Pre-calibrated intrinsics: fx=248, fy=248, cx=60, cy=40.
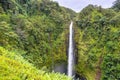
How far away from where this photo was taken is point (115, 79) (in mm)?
26906

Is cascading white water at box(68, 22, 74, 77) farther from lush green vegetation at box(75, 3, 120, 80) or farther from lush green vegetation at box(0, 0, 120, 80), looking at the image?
lush green vegetation at box(75, 3, 120, 80)

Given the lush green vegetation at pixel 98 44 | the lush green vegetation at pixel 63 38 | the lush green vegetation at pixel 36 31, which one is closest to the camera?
the lush green vegetation at pixel 36 31

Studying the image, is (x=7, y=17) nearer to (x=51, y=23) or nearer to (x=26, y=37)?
(x=26, y=37)

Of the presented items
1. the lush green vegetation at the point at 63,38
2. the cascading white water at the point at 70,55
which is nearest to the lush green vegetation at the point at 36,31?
the lush green vegetation at the point at 63,38

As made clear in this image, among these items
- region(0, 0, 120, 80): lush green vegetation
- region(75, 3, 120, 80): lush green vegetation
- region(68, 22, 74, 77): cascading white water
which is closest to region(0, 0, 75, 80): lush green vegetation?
region(0, 0, 120, 80): lush green vegetation

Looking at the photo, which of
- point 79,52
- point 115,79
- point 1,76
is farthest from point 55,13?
point 1,76

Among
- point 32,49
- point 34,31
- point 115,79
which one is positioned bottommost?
point 115,79

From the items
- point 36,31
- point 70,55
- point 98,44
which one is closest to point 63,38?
point 70,55

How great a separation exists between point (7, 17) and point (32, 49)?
4.88 meters

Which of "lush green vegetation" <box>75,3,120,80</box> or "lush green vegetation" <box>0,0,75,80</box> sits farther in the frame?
"lush green vegetation" <box>75,3,120,80</box>

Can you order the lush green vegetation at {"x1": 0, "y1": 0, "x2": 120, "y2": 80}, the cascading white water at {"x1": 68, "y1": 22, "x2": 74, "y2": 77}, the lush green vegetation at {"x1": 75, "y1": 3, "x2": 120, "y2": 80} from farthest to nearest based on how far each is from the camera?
the cascading white water at {"x1": 68, "y1": 22, "x2": 74, "y2": 77} → the lush green vegetation at {"x1": 75, "y1": 3, "x2": 120, "y2": 80} → the lush green vegetation at {"x1": 0, "y1": 0, "x2": 120, "y2": 80}

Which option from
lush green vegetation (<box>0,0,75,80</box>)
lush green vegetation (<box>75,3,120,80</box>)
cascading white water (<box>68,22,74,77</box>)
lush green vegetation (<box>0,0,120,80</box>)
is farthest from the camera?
cascading white water (<box>68,22,74,77</box>)

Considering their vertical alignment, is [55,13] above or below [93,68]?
above

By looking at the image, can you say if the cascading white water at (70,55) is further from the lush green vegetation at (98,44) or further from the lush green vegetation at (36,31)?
the lush green vegetation at (98,44)
